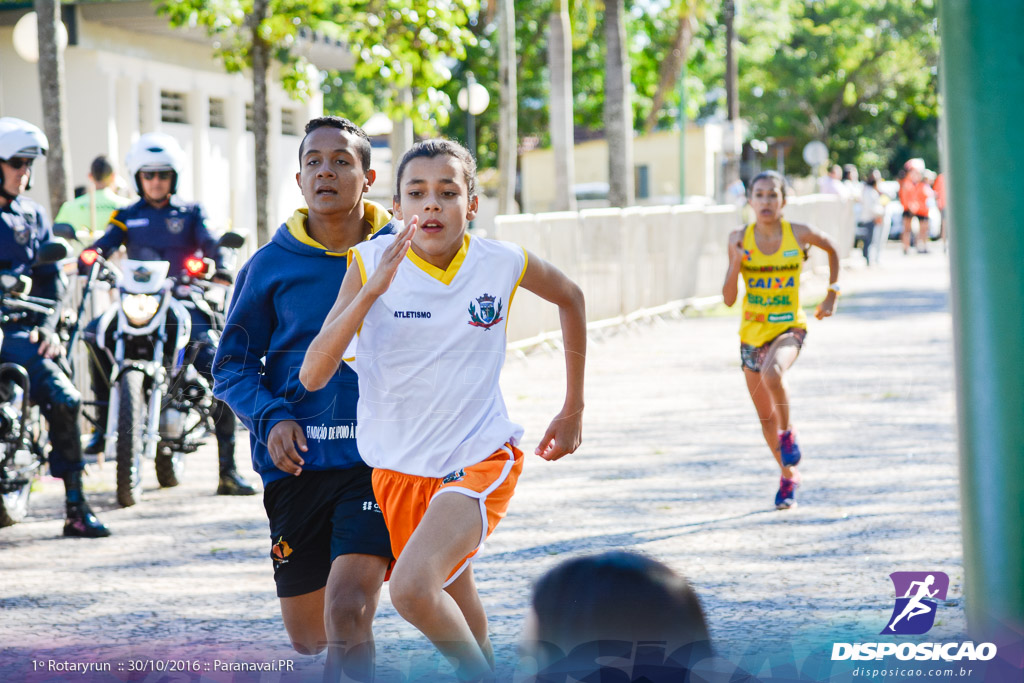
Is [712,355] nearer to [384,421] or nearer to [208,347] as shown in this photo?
[208,347]

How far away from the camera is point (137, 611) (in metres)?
5.23

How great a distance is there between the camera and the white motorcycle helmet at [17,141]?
6062mm

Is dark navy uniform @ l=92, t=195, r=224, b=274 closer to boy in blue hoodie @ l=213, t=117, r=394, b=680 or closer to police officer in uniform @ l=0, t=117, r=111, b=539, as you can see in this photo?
police officer in uniform @ l=0, t=117, r=111, b=539

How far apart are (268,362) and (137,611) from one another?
2.11 meters

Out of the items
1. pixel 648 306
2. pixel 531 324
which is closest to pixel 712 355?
pixel 648 306

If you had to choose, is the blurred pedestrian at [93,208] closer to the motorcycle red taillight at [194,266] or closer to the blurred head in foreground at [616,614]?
the motorcycle red taillight at [194,266]

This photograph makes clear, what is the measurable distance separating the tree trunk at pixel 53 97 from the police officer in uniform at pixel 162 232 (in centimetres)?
335

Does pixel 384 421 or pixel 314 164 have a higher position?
pixel 314 164

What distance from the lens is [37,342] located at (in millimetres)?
6434

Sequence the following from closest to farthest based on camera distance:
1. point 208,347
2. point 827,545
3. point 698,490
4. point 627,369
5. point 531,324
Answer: point 827,545 → point 208,347 → point 698,490 → point 531,324 → point 627,369

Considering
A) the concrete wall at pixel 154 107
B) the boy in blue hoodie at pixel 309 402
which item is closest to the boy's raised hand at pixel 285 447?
the boy in blue hoodie at pixel 309 402

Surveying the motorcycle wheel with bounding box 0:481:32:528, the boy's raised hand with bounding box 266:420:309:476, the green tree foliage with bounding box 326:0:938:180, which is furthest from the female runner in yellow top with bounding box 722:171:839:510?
the green tree foliage with bounding box 326:0:938:180

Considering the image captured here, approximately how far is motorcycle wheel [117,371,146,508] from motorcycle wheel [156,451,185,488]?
431 mm

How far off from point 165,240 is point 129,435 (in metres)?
1.10
